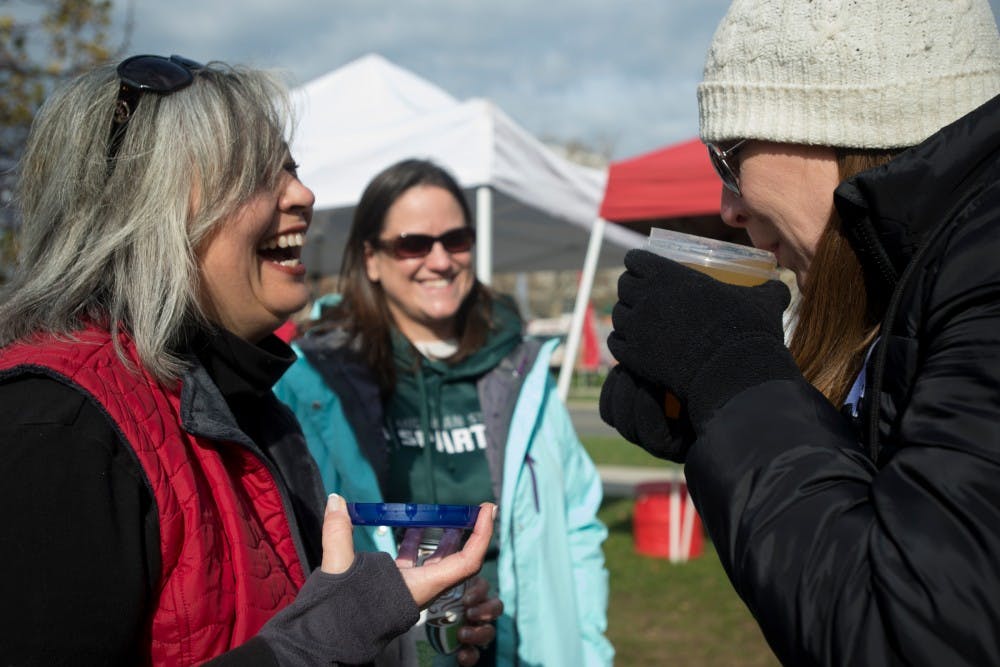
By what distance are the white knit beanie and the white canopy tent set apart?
130 inches

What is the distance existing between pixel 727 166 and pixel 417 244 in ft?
6.02

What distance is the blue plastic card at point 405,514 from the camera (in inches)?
53.3

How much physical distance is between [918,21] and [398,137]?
5119 millimetres

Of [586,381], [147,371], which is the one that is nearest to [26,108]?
[147,371]

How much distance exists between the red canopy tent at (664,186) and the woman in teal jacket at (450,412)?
3161 millimetres

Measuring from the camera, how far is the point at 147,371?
57.8 inches

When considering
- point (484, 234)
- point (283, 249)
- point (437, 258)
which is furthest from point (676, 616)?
point (283, 249)

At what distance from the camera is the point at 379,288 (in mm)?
3289

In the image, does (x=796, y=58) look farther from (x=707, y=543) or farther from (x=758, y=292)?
(x=707, y=543)

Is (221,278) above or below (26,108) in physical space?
below

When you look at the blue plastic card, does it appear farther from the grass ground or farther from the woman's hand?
the grass ground

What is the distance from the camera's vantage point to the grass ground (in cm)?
506

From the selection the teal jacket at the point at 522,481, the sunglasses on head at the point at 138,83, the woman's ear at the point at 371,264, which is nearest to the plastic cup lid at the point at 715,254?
the sunglasses on head at the point at 138,83

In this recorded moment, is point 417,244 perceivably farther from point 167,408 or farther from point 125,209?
point 167,408
